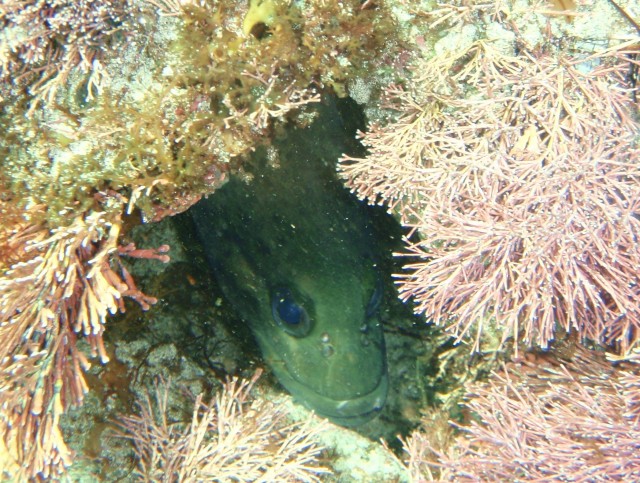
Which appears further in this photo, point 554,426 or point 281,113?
point 554,426

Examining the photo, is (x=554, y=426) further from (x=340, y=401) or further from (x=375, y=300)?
(x=340, y=401)

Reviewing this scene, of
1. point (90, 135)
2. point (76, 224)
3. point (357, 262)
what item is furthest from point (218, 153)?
point (357, 262)

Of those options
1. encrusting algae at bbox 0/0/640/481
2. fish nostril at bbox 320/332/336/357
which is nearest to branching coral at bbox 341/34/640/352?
encrusting algae at bbox 0/0/640/481

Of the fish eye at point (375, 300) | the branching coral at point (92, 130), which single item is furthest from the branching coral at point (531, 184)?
the fish eye at point (375, 300)

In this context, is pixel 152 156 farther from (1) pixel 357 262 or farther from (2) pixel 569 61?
(2) pixel 569 61

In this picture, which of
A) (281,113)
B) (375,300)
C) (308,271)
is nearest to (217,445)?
(308,271)

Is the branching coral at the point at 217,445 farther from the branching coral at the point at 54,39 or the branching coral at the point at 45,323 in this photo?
the branching coral at the point at 54,39
